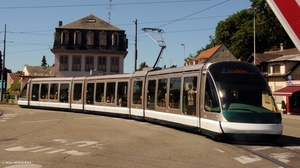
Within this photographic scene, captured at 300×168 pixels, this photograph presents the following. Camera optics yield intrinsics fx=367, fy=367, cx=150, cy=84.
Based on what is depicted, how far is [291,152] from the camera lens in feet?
32.2

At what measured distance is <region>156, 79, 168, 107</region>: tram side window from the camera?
1683cm

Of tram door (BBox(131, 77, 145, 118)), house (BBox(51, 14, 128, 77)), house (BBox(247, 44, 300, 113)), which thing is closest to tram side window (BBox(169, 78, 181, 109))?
tram door (BBox(131, 77, 145, 118))

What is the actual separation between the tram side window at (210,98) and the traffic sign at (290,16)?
328 inches

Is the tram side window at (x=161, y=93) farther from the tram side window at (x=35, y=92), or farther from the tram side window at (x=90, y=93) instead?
the tram side window at (x=35, y=92)

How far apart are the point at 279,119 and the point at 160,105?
693cm

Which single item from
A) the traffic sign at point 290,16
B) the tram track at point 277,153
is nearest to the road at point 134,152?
the tram track at point 277,153

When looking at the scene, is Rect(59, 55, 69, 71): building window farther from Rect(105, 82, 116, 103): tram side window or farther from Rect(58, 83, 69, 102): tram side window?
Rect(105, 82, 116, 103): tram side window

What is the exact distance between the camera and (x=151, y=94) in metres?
18.6

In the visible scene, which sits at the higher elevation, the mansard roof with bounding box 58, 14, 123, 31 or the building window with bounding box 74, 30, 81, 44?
the mansard roof with bounding box 58, 14, 123, 31

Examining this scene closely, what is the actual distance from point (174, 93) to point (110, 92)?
885 cm

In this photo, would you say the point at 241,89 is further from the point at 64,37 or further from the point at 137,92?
the point at 64,37

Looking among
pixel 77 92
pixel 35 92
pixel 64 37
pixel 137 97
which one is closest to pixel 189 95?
pixel 137 97

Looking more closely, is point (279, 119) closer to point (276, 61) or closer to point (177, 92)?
point (177, 92)

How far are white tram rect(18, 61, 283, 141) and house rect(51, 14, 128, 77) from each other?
36453mm
